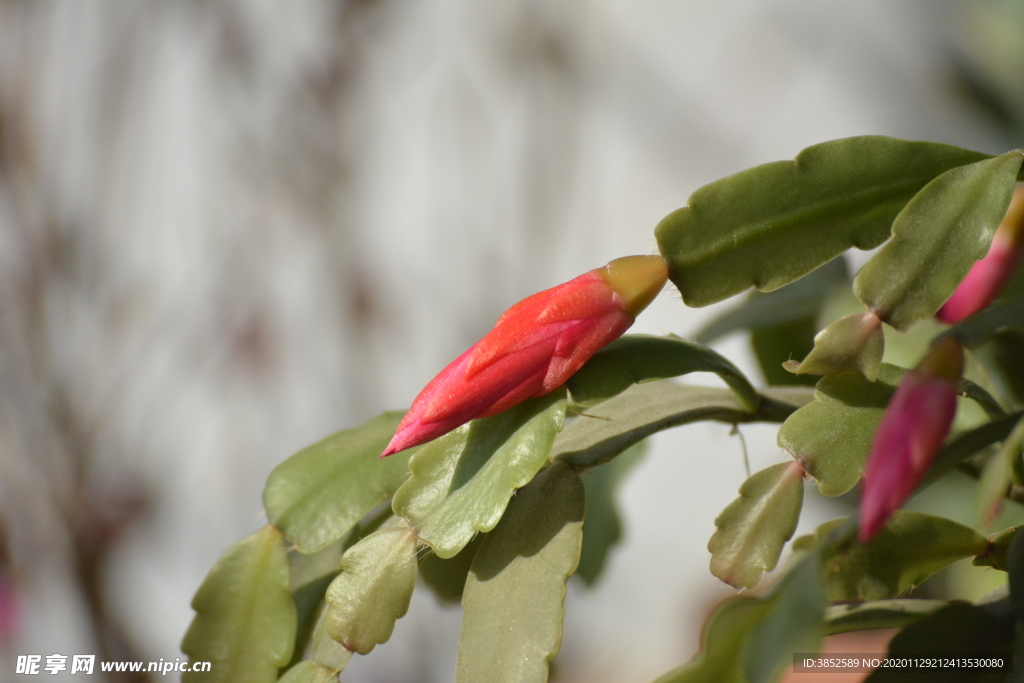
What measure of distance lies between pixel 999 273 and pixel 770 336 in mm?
230

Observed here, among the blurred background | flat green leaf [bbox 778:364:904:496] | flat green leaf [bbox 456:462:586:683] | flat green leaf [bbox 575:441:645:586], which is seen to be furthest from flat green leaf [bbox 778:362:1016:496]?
the blurred background

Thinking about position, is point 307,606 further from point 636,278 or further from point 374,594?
point 636,278

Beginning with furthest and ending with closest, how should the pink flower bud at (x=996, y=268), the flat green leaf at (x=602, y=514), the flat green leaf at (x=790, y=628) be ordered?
the flat green leaf at (x=602, y=514)
the pink flower bud at (x=996, y=268)
the flat green leaf at (x=790, y=628)

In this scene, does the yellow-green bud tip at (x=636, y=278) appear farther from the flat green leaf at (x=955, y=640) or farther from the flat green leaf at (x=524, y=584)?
the flat green leaf at (x=955, y=640)

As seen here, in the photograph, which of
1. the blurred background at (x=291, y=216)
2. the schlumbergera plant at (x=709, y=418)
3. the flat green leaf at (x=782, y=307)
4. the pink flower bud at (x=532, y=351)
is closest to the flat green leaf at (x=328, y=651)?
the schlumbergera plant at (x=709, y=418)

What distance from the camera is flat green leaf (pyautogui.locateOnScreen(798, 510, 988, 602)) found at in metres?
0.36

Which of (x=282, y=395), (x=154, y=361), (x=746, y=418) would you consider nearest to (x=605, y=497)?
(x=746, y=418)

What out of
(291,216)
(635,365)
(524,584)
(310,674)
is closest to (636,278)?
(635,365)

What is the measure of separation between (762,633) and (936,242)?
19 centimetres

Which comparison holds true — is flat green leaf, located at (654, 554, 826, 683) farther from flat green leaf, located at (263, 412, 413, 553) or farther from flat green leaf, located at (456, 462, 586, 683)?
flat green leaf, located at (263, 412, 413, 553)

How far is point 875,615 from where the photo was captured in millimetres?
369

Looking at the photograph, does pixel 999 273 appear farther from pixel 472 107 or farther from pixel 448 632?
pixel 448 632

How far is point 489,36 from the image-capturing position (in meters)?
1.61

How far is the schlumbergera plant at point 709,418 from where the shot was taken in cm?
31
